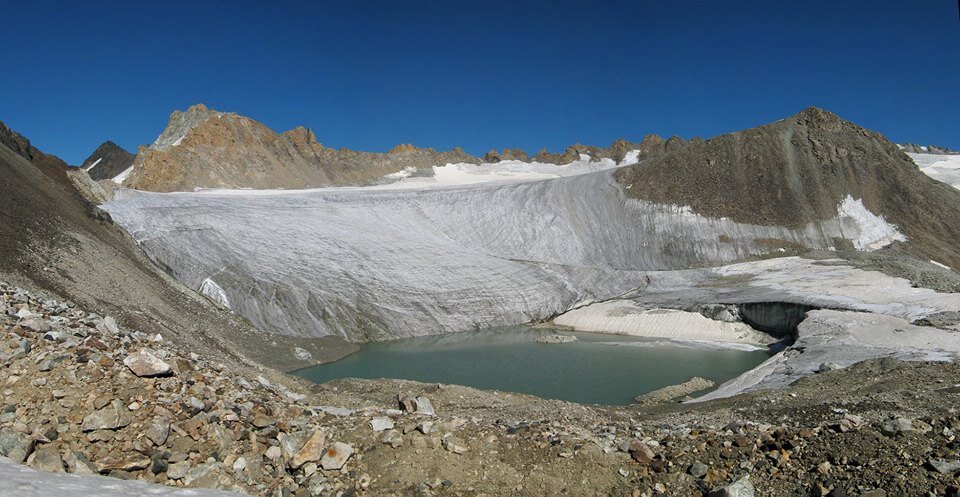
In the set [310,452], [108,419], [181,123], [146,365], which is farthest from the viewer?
[181,123]

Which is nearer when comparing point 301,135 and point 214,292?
point 214,292

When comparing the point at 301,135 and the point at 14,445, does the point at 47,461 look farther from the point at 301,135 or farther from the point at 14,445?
the point at 301,135

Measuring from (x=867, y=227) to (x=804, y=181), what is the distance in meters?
4.85

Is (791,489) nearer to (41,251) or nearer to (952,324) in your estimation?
(952,324)

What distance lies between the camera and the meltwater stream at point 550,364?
59.5ft

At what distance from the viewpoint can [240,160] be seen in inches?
2608

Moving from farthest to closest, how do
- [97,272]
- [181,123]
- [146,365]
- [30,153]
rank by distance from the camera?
[181,123] → [30,153] → [97,272] → [146,365]

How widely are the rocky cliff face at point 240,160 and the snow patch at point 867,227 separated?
5419 centimetres

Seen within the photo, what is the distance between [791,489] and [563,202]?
122ft

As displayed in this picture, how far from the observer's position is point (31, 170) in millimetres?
23250

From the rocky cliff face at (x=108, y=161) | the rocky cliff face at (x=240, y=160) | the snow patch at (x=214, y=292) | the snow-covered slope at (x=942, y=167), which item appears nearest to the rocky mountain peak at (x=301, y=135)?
the rocky cliff face at (x=240, y=160)

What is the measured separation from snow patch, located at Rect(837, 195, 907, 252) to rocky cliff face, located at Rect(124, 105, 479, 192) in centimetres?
5419

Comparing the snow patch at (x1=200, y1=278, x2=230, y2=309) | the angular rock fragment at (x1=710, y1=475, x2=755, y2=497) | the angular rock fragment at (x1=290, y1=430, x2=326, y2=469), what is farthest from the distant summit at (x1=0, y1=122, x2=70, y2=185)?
the angular rock fragment at (x1=710, y1=475, x2=755, y2=497)

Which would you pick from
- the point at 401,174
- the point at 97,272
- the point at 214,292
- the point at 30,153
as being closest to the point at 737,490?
the point at 97,272
